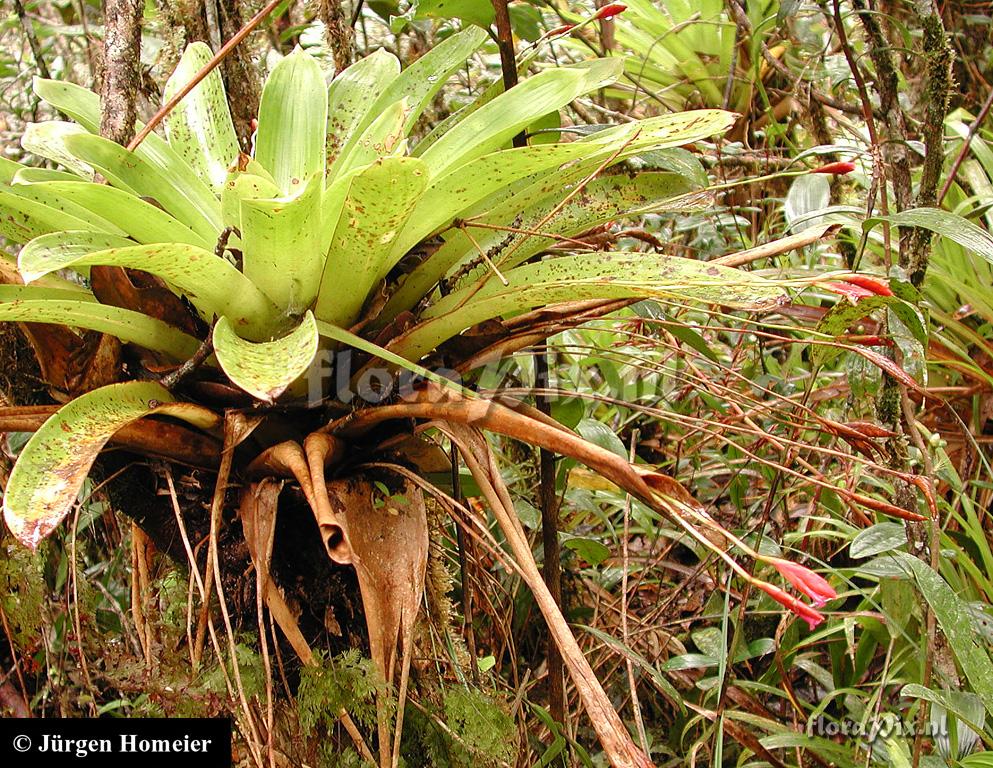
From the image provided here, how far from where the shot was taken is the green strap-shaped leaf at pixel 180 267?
594mm

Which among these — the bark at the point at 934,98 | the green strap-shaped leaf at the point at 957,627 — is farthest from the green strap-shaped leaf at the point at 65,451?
the bark at the point at 934,98

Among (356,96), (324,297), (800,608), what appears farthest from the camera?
(356,96)

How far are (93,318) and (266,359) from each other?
0.18 metres

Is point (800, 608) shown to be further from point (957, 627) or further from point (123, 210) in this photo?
point (123, 210)

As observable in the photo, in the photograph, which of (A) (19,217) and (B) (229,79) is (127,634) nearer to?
(A) (19,217)

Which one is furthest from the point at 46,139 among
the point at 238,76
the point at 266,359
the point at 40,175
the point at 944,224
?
the point at 944,224

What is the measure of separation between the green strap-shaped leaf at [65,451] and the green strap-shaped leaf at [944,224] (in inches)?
26.1

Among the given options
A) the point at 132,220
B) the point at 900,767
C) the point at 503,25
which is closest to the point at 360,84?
the point at 503,25

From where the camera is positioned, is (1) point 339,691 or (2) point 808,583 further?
(1) point 339,691

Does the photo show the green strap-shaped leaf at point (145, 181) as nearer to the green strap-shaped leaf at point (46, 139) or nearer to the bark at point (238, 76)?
the green strap-shaped leaf at point (46, 139)

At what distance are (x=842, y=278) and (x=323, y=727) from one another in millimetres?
597

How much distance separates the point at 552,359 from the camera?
60.1 inches

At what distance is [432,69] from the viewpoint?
0.90m

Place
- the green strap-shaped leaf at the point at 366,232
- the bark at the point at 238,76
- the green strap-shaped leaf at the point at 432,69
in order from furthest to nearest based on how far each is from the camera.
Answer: the bark at the point at 238,76, the green strap-shaped leaf at the point at 432,69, the green strap-shaped leaf at the point at 366,232
